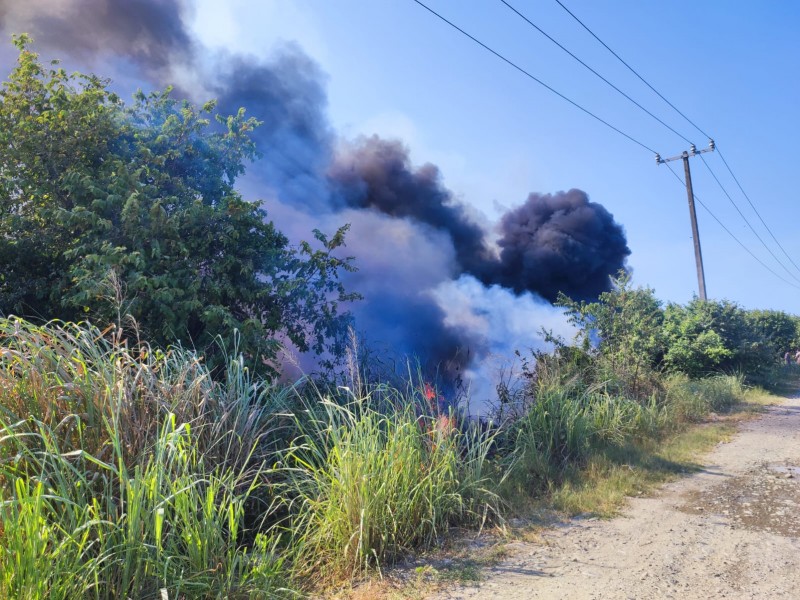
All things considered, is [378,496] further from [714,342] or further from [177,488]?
[714,342]

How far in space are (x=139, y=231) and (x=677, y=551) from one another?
23.5 ft

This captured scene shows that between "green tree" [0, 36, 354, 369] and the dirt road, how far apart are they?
15.6ft

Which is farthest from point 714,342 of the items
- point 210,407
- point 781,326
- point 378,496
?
point 781,326

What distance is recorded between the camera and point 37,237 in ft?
27.5

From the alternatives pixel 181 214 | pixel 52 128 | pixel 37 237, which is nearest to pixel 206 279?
pixel 181 214

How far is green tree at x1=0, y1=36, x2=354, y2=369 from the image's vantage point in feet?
24.2

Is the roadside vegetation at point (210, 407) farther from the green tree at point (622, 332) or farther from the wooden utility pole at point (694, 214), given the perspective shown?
the wooden utility pole at point (694, 214)

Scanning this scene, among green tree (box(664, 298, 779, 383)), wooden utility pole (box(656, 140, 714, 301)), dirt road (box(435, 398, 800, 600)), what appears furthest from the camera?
wooden utility pole (box(656, 140, 714, 301))

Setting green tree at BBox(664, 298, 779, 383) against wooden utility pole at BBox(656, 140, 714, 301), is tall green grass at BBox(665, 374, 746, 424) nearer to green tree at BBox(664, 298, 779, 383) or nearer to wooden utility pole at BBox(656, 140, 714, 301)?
green tree at BBox(664, 298, 779, 383)

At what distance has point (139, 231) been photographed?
754 centimetres

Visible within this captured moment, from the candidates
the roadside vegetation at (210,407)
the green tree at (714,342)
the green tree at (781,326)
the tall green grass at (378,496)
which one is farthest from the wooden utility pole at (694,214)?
the tall green grass at (378,496)

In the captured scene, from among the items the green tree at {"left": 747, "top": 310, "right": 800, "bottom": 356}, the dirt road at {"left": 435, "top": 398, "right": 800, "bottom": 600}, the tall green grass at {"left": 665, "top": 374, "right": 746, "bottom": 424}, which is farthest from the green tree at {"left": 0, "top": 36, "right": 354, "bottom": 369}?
the green tree at {"left": 747, "top": 310, "right": 800, "bottom": 356}

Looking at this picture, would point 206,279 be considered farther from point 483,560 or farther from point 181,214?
point 483,560

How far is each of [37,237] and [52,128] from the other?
1.80m
